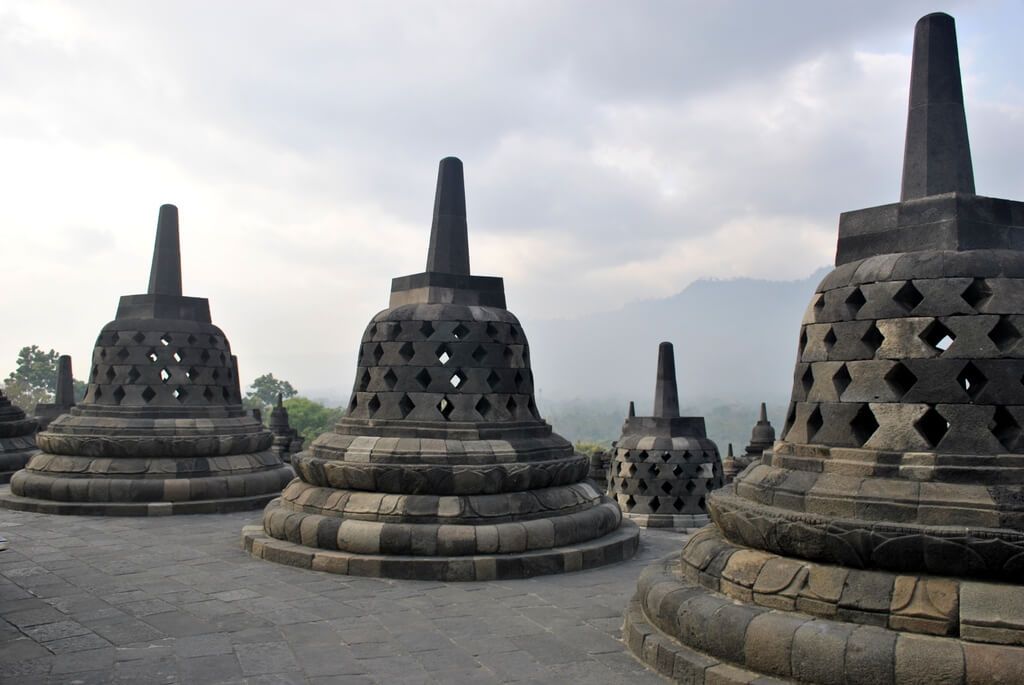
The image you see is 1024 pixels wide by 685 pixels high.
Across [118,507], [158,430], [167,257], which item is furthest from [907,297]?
[167,257]

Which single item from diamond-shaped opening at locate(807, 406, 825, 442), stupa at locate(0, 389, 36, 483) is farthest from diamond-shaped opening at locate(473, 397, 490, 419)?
stupa at locate(0, 389, 36, 483)

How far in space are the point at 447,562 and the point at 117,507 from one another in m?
6.08

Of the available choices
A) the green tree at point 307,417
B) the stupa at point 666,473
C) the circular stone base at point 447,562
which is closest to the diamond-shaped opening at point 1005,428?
the circular stone base at point 447,562

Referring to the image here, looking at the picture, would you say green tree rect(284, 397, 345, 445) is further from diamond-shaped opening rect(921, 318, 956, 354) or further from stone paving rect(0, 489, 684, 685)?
diamond-shaped opening rect(921, 318, 956, 354)

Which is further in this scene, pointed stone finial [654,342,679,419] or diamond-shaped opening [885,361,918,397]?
pointed stone finial [654,342,679,419]

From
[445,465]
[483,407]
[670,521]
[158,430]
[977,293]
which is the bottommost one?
[670,521]

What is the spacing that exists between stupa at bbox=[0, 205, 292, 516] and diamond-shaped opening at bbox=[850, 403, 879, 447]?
30.6ft

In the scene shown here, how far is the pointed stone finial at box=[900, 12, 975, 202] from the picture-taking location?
5.55 meters

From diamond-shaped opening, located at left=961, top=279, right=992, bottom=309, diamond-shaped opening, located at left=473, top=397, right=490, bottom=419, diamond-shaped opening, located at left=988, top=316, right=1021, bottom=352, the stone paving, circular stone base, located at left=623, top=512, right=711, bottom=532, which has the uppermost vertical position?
diamond-shaped opening, located at left=961, top=279, right=992, bottom=309

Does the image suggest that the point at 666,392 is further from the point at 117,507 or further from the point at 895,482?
the point at 895,482

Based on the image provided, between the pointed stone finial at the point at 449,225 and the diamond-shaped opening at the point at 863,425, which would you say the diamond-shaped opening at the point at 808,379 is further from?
the pointed stone finial at the point at 449,225

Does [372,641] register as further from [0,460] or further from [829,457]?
[0,460]

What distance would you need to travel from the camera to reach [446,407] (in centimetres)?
891

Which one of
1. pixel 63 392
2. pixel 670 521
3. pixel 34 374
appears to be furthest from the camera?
pixel 34 374
